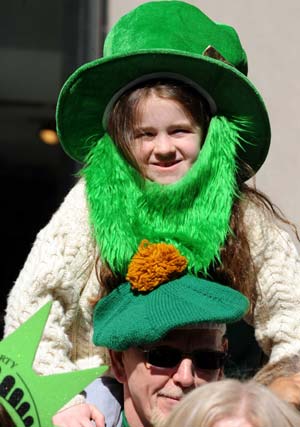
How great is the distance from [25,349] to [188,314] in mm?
488

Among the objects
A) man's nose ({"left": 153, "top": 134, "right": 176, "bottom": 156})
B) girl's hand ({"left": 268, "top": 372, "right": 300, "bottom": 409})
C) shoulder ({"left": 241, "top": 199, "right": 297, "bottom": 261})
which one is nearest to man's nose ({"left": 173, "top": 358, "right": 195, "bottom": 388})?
girl's hand ({"left": 268, "top": 372, "right": 300, "bottom": 409})

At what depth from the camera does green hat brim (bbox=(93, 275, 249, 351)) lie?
2.86m

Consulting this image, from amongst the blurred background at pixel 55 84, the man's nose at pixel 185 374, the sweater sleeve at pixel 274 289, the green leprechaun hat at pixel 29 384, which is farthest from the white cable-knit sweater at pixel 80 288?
the blurred background at pixel 55 84

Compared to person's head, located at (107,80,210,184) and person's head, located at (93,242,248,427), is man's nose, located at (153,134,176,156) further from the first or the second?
person's head, located at (93,242,248,427)

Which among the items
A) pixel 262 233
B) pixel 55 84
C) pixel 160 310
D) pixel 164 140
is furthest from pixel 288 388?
pixel 55 84

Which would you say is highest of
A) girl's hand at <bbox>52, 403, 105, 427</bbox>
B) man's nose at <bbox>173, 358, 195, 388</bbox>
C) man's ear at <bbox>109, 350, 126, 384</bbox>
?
man's nose at <bbox>173, 358, 195, 388</bbox>

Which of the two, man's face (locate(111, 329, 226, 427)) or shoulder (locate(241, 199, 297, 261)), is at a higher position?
shoulder (locate(241, 199, 297, 261))

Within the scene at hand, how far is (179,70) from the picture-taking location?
123 inches

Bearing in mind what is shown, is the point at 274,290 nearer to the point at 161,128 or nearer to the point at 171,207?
the point at 171,207

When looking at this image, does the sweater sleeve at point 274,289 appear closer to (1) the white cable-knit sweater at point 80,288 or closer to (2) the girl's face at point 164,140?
(1) the white cable-knit sweater at point 80,288

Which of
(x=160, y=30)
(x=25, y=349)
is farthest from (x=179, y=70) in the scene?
(x=25, y=349)

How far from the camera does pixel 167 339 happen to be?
2.91 m

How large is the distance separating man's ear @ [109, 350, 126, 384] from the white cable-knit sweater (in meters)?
0.11

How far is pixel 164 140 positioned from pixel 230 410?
2.77ft
